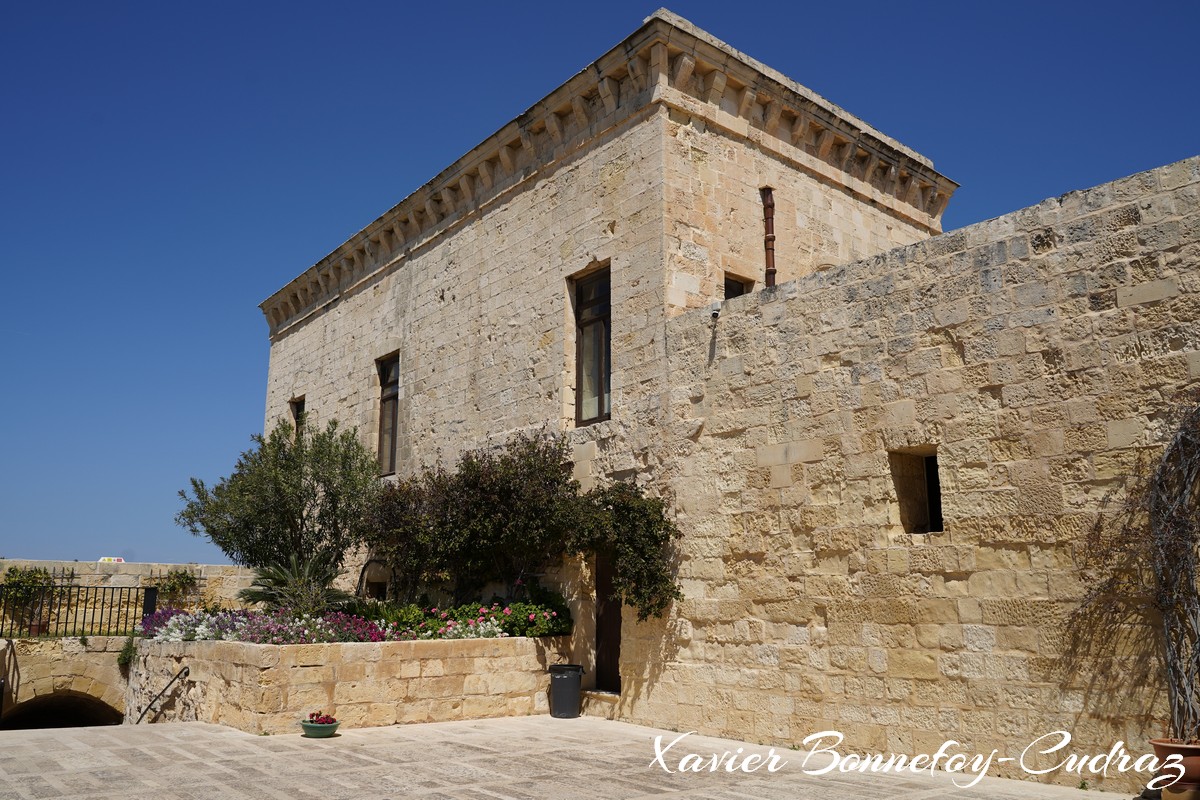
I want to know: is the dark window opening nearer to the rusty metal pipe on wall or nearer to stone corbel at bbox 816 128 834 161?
the rusty metal pipe on wall

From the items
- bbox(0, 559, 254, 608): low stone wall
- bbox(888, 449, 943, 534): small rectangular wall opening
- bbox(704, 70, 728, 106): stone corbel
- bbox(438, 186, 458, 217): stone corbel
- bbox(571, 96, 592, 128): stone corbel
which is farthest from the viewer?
bbox(0, 559, 254, 608): low stone wall

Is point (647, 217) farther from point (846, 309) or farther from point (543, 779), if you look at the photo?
point (543, 779)

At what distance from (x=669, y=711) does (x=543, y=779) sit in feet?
9.85

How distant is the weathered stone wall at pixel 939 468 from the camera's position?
6262 millimetres

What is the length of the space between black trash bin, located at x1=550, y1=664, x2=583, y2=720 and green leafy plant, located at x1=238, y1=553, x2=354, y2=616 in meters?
3.04

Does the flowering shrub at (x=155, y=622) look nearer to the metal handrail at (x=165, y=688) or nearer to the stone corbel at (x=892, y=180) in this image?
the metal handrail at (x=165, y=688)

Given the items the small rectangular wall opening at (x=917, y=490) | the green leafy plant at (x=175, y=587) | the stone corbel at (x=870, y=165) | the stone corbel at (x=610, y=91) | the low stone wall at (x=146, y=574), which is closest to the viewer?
the small rectangular wall opening at (x=917, y=490)

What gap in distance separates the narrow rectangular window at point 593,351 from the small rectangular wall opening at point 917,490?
3969 mm

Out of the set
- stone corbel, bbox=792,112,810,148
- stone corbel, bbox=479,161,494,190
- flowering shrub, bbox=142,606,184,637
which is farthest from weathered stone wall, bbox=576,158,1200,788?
flowering shrub, bbox=142,606,184,637

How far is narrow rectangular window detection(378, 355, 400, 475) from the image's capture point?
15.1 m

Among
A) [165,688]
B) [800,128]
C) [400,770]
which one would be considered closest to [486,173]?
[800,128]

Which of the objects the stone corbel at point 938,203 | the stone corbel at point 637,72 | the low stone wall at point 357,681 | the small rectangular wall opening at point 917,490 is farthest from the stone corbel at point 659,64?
the low stone wall at point 357,681

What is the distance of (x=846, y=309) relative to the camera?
8.11m

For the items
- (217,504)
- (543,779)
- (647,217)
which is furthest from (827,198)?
(217,504)
